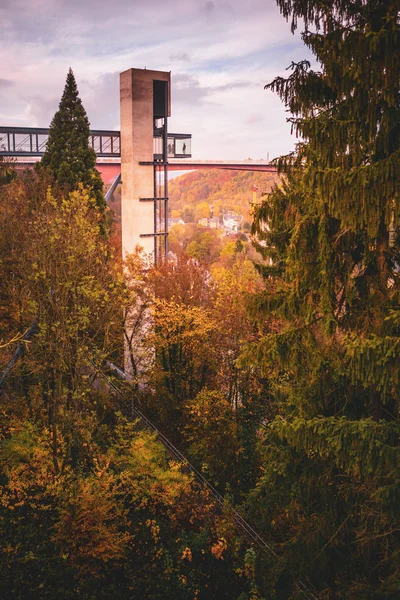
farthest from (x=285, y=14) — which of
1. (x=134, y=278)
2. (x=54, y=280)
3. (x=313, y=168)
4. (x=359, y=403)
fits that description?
(x=134, y=278)

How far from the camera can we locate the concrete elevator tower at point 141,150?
2631 centimetres

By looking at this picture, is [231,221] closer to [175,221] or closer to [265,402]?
[175,221]

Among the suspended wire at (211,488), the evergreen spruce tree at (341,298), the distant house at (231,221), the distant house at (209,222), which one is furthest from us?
the distant house at (209,222)

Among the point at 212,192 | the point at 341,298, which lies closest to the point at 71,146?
the point at 341,298

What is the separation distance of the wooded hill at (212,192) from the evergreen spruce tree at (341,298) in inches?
4792

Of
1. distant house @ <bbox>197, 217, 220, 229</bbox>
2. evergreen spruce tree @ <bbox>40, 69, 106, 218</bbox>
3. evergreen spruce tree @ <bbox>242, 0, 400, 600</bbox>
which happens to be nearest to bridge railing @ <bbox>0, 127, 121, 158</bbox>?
evergreen spruce tree @ <bbox>40, 69, 106, 218</bbox>

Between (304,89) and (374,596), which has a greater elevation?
(304,89)

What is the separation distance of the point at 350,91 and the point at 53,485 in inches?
391

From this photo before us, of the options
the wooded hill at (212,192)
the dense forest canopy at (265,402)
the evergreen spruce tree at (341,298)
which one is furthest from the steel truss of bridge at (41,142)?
the wooded hill at (212,192)

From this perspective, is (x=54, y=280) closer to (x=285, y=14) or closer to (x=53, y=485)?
(x=53, y=485)

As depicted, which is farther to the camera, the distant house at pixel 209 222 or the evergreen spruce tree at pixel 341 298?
the distant house at pixel 209 222

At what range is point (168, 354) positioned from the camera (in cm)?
2127

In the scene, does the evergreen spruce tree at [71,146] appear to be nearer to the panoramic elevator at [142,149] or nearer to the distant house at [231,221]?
the panoramic elevator at [142,149]

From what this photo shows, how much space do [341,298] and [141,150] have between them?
21.1 metres
